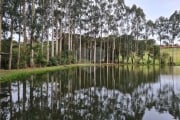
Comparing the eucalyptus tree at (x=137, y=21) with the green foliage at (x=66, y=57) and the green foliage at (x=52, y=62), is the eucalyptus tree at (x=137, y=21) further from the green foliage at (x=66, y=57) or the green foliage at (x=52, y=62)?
the green foliage at (x=52, y=62)

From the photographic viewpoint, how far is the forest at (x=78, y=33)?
138 ft

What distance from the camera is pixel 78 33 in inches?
3337

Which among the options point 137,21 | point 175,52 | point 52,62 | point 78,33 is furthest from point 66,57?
point 175,52

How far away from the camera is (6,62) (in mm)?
38875

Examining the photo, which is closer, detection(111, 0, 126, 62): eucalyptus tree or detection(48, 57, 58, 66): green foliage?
detection(48, 57, 58, 66): green foliage

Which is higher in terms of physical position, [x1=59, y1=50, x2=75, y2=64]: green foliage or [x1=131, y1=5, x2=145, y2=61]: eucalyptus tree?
[x1=131, y1=5, x2=145, y2=61]: eucalyptus tree

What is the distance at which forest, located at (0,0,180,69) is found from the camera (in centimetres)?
4197

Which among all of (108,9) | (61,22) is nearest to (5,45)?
(61,22)

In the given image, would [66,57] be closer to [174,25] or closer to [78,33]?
[78,33]

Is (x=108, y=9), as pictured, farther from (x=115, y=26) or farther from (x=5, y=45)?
(x=5, y=45)

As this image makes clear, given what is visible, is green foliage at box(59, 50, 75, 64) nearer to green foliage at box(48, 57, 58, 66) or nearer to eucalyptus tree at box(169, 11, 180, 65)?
green foliage at box(48, 57, 58, 66)

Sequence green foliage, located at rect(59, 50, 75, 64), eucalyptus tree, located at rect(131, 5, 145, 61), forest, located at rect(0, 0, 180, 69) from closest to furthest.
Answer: forest, located at rect(0, 0, 180, 69)
green foliage, located at rect(59, 50, 75, 64)
eucalyptus tree, located at rect(131, 5, 145, 61)

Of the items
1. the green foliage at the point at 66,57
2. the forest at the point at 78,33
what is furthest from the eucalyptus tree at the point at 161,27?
the green foliage at the point at 66,57

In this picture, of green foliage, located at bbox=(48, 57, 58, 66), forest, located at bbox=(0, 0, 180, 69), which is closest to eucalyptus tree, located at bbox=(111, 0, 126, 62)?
forest, located at bbox=(0, 0, 180, 69)
